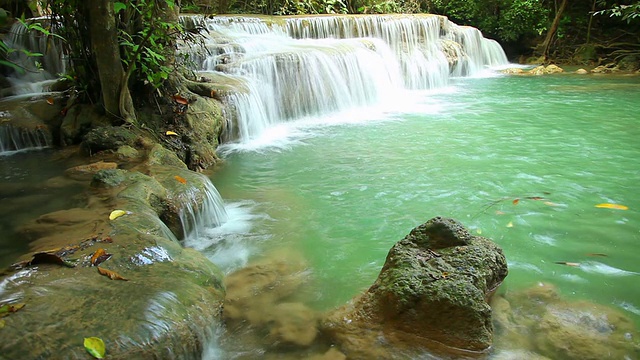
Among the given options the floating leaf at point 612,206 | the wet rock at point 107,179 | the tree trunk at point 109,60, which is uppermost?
the tree trunk at point 109,60

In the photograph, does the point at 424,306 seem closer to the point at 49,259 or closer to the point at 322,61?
the point at 49,259

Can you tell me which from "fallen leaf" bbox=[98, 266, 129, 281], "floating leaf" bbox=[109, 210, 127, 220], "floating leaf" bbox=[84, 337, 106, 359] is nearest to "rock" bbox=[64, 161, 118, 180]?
"floating leaf" bbox=[109, 210, 127, 220]

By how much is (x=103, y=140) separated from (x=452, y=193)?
4.04m

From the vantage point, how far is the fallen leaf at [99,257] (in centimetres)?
251

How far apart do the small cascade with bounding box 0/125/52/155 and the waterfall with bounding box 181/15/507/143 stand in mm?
2567

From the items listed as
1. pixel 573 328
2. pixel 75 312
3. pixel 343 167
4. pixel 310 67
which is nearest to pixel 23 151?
pixel 343 167

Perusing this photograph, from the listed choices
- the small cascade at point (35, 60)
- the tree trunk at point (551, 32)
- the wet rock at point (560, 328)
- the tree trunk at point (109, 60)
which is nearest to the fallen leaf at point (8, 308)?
the wet rock at point (560, 328)

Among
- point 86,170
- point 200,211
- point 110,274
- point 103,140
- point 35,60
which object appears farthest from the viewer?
point 35,60

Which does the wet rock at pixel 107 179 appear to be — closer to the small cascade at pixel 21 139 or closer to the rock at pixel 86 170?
the rock at pixel 86 170

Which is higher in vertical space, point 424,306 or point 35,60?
point 35,60

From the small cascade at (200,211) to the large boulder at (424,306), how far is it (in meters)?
1.73

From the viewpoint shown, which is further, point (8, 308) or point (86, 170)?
point (86, 170)

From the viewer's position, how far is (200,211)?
415cm

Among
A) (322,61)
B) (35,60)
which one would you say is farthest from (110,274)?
(322,61)
